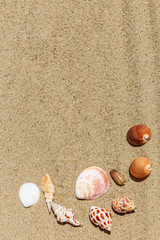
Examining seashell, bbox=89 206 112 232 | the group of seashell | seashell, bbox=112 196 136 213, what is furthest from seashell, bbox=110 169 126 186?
seashell, bbox=89 206 112 232

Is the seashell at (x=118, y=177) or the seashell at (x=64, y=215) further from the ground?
the seashell at (x=118, y=177)

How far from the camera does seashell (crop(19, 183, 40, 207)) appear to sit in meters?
1.80

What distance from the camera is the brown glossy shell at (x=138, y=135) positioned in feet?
5.69

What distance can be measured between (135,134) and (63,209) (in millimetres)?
770

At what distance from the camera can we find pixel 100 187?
1822mm

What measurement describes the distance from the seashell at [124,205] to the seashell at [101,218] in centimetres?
9

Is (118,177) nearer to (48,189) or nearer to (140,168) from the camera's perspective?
(140,168)

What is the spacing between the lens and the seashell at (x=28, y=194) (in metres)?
1.80

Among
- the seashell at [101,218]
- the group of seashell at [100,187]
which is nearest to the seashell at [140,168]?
the group of seashell at [100,187]

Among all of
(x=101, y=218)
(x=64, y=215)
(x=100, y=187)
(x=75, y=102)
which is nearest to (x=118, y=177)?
(x=100, y=187)

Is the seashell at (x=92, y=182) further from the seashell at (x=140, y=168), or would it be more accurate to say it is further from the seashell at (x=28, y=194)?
the seashell at (x=28, y=194)

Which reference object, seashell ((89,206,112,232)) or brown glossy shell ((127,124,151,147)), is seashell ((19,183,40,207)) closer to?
seashell ((89,206,112,232))

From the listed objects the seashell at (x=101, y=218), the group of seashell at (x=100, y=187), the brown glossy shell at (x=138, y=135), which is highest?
the brown glossy shell at (x=138, y=135)

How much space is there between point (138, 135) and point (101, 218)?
0.66m
